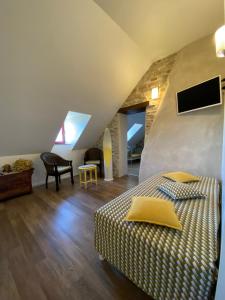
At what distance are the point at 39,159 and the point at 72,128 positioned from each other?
4.45ft

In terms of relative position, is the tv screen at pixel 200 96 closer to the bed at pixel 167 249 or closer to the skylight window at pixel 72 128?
the bed at pixel 167 249

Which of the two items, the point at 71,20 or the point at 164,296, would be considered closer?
the point at 164,296

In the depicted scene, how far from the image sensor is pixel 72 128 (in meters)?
4.50

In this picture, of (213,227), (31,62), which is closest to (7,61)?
(31,62)

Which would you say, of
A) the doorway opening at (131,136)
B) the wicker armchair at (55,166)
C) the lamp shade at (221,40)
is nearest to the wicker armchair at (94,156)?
the doorway opening at (131,136)

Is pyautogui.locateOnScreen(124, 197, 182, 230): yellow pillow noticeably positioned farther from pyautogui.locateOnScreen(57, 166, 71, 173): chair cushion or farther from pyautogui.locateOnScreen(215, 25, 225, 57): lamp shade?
pyautogui.locateOnScreen(57, 166, 71, 173): chair cushion

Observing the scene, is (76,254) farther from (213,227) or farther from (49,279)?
(213,227)

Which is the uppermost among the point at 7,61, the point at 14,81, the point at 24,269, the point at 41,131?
the point at 7,61

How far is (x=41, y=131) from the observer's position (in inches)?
133

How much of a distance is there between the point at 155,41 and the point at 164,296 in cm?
354

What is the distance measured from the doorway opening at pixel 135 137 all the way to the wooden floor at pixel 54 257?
387 cm

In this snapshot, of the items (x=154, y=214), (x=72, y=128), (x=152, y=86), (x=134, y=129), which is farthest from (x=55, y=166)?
(x=134, y=129)

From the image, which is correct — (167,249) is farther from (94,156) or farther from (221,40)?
(94,156)

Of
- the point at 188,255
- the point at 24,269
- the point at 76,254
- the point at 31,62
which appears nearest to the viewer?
the point at 188,255
